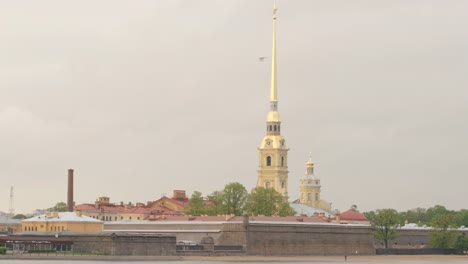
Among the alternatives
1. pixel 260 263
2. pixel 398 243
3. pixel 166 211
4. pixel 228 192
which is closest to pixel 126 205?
pixel 166 211

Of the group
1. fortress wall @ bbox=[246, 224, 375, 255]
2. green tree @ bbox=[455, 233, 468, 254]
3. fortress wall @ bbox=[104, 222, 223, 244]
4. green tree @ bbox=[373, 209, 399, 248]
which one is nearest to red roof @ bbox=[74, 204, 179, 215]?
green tree @ bbox=[373, 209, 399, 248]

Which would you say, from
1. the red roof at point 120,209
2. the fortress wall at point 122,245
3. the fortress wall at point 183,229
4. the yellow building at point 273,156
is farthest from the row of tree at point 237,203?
the fortress wall at point 122,245

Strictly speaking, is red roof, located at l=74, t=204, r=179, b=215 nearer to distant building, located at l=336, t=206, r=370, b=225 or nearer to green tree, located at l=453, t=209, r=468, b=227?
distant building, located at l=336, t=206, r=370, b=225

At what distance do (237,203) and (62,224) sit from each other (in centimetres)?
2927

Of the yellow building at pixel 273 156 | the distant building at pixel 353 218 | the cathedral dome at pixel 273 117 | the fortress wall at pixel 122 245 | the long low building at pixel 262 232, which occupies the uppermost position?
the cathedral dome at pixel 273 117

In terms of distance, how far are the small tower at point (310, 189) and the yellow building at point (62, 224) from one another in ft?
244

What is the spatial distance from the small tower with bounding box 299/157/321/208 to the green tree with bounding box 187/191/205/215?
4561cm

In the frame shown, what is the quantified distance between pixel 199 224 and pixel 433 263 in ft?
71.3

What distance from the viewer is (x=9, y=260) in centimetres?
8425

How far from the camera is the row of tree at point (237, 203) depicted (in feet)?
436

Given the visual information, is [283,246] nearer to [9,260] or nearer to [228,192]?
[228,192]

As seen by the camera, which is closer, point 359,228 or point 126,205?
point 359,228

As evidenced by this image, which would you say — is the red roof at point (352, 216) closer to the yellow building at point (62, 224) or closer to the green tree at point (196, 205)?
the green tree at point (196, 205)

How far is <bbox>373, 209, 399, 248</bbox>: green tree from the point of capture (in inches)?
5221
